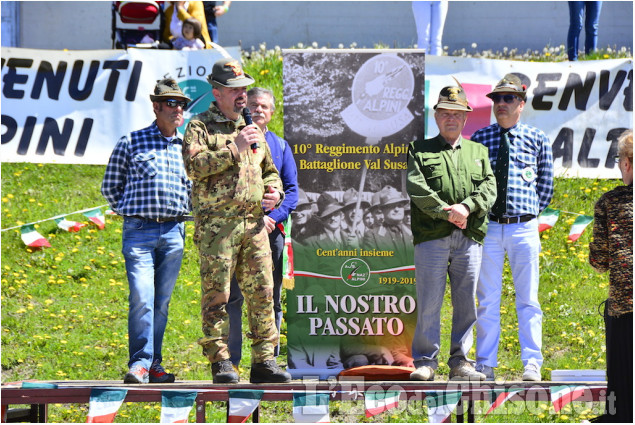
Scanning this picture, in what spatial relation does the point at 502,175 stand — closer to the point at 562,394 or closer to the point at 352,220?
the point at 352,220

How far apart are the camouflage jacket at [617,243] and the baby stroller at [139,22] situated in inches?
341

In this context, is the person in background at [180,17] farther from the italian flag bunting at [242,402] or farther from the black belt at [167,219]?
the italian flag bunting at [242,402]

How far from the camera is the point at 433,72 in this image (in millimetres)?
12039

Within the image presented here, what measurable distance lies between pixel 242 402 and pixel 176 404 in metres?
0.45

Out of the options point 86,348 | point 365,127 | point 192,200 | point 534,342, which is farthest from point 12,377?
point 534,342

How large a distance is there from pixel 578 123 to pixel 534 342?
547 centimetres

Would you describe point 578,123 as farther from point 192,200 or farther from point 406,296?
point 192,200

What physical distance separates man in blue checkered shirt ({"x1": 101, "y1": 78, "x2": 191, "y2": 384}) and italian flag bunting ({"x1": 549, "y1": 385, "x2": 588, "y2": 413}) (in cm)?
279

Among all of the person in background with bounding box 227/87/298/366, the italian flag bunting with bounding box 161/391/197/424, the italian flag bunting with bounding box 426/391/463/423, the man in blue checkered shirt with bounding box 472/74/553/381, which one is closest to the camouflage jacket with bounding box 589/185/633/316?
the man in blue checkered shirt with bounding box 472/74/553/381

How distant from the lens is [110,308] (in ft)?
33.6

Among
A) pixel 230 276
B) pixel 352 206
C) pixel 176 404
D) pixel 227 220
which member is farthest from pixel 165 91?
pixel 176 404

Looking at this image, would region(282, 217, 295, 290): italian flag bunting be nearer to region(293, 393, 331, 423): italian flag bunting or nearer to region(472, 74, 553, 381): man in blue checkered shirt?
region(293, 393, 331, 423): italian flag bunting

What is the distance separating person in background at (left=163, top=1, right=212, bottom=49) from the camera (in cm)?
1348

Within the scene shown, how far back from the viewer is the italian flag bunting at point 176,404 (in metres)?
6.69
